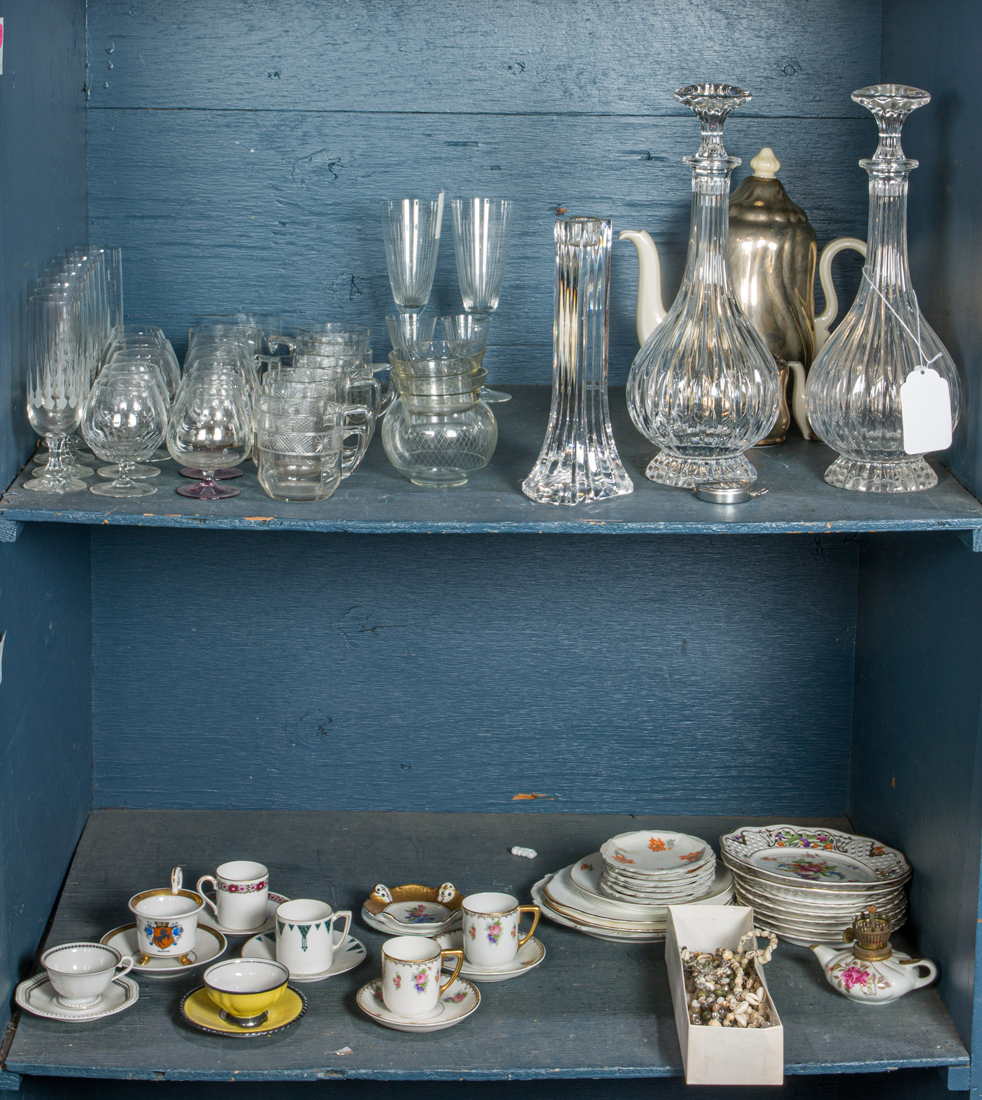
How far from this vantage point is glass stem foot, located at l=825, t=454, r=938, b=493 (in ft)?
4.83

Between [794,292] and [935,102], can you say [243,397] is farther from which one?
[935,102]

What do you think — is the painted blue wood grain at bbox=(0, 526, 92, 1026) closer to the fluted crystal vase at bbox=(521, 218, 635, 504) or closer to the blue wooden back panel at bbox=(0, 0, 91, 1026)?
the blue wooden back panel at bbox=(0, 0, 91, 1026)

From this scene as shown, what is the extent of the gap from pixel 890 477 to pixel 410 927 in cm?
84

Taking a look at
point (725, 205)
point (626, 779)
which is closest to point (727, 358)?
point (725, 205)

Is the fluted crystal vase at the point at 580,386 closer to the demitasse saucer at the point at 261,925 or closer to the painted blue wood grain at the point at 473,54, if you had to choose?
the painted blue wood grain at the point at 473,54

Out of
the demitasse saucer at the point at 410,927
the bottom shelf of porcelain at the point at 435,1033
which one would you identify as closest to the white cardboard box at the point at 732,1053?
the bottom shelf of porcelain at the point at 435,1033

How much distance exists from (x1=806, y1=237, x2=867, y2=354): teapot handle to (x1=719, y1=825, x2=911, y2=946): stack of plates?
2.27ft

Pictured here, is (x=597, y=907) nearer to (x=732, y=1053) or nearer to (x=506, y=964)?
(x=506, y=964)

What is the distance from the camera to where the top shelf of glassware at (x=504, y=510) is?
1371mm

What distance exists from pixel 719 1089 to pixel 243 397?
125 centimetres

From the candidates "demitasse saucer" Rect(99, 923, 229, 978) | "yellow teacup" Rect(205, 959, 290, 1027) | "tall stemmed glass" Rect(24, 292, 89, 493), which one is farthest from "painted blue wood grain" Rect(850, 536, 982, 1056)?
"tall stemmed glass" Rect(24, 292, 89, 493)

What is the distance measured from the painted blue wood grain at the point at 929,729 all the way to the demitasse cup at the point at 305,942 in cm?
76

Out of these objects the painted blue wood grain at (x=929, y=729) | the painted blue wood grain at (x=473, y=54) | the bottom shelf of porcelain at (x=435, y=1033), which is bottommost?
the bottom shelf of porcelain at (x=435, y=1033)

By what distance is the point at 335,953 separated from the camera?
1650 millimetres
